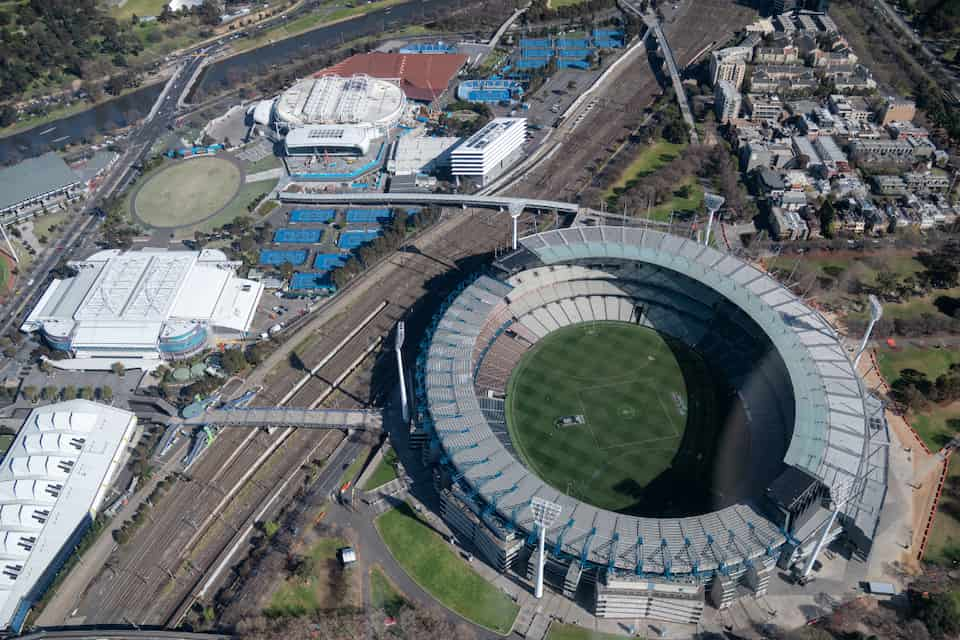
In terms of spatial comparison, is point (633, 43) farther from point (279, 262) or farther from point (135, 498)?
point (135, 498)

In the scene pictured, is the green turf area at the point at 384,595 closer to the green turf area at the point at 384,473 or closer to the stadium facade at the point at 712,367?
the stadium facade at the point at 712,367

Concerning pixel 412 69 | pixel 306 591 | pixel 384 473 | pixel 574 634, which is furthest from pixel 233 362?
pixel 412 69

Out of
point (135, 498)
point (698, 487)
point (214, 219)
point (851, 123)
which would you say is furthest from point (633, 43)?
point (135, 498)

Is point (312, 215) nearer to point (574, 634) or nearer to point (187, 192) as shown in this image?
point (187, 192)

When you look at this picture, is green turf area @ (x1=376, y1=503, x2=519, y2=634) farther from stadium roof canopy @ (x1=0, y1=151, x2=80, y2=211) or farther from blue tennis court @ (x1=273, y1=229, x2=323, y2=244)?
stadium roof canopy @ (x1=0, y1=151, x2=80, y2=211)

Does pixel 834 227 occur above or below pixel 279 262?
below

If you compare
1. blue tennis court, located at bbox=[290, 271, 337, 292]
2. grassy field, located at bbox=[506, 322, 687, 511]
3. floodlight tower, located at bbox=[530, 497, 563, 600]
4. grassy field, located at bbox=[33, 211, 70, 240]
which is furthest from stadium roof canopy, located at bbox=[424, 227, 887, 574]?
grassy field, located at bbox=[33, 211, 70, 240]
